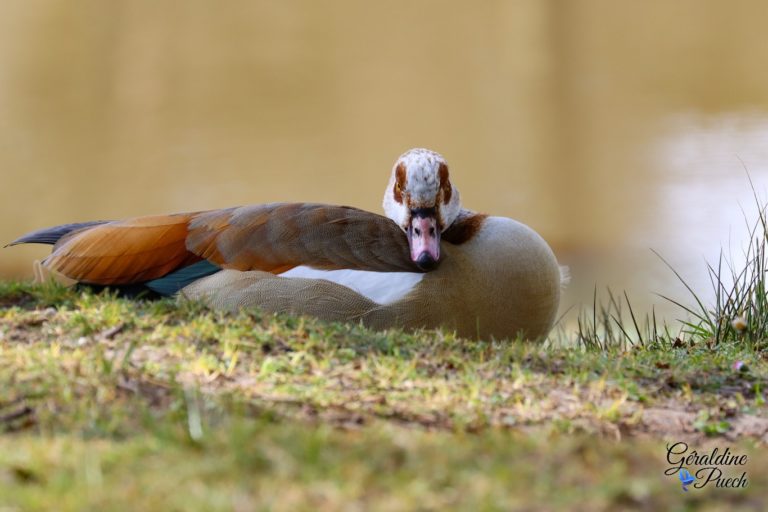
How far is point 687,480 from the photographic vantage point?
2582mm

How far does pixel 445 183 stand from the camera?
540 centimetres

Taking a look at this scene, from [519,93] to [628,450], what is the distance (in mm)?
14373

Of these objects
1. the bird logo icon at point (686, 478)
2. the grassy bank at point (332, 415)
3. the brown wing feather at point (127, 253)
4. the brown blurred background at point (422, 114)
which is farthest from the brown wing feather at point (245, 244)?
the brown blurred background at point (422, 114)

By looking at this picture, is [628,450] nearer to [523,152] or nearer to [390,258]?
[390,258]

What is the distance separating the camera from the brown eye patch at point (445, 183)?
17.5 feet

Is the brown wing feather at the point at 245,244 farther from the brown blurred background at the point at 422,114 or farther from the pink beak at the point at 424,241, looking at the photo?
the brown blurred background at the point at 422,114

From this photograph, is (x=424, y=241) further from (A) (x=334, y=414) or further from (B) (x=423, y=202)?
(A) (x=334, y=414)

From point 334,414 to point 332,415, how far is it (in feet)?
0.07

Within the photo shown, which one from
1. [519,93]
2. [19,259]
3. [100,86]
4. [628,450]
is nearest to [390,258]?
[628,450]

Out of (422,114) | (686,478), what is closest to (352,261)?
(686,478)

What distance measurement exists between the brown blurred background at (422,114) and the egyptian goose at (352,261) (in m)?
4.60

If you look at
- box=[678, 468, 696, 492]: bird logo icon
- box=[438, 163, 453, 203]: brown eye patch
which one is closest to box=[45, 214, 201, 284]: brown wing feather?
box=[438, 163, 453, 203]: brown eye patch

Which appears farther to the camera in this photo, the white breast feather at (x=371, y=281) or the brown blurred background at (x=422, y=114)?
the brown blurred background at (x=422, y=114)

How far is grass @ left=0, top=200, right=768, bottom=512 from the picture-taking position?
7.50 ft
